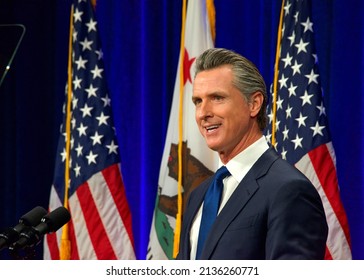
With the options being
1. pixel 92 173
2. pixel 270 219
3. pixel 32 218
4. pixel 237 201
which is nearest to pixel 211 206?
pixel 237 201

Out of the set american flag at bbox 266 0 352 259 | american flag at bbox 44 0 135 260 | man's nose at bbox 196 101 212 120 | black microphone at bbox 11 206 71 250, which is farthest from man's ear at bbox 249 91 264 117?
american flag at bbox 44 0 135 260

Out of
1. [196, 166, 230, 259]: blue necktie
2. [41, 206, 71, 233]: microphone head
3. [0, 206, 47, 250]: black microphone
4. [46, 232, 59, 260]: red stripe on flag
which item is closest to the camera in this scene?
[0, 206, 47, 250]: black microphone

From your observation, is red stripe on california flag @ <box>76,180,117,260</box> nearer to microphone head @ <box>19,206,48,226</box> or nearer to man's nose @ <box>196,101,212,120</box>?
man's nose @ <box>196,101,212,120</box>

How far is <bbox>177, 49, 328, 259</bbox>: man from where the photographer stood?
178cm

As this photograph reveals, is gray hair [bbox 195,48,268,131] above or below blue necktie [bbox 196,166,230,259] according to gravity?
above

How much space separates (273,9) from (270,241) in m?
2.86

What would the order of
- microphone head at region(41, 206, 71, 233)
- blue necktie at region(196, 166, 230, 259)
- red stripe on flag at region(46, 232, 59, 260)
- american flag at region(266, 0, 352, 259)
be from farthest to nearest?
red stripe on flag at region(46, 232, 59, 260) < american flag at region(266, 0, 352, 259) < blue necktie at region(196, 166, 230, 259) < microphone head at region(41, 206, 71, 233)

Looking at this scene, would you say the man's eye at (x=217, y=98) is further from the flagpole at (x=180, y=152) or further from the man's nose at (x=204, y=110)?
the flagpole at (x=180, y=152)

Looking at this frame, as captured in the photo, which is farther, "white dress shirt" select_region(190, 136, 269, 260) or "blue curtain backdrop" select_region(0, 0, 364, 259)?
"blue curtain backdrop" select_region(0, 0, 364, 259)

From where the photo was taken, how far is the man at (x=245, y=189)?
178 cm

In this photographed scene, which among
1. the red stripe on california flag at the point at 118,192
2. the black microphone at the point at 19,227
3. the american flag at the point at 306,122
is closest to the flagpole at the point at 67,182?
the red stripe on california flag at the point at 118,192

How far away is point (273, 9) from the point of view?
441cm

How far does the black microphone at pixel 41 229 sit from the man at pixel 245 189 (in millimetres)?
403

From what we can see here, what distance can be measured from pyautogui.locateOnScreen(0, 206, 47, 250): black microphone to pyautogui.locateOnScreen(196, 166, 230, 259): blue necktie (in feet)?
1.51
